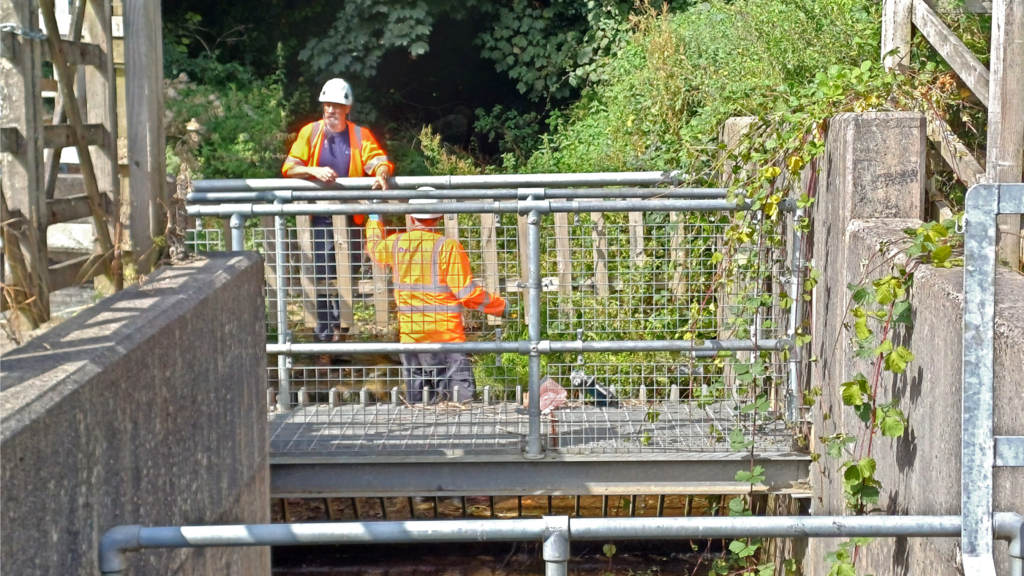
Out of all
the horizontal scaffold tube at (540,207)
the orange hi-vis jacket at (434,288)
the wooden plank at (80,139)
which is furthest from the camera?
the orange hi-vis jacket at (434,288)

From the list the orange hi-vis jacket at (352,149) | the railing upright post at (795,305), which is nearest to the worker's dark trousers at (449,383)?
the railing upright post at (795,305)

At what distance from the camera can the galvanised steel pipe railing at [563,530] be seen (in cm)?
243

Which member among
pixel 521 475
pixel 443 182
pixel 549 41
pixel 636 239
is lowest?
pixel 521 475

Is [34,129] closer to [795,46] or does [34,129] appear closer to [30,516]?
[30,516]

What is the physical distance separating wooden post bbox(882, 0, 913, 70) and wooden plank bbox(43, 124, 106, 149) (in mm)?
3999

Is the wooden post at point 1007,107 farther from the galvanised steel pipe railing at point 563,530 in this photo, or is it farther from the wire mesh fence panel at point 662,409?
the galvanised steel pipe railing at point 563,530

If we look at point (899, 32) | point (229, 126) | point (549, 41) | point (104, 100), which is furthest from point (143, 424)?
point (549, 41)

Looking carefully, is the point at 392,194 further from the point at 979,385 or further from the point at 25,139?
the point at 979,385

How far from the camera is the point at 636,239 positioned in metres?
5.98

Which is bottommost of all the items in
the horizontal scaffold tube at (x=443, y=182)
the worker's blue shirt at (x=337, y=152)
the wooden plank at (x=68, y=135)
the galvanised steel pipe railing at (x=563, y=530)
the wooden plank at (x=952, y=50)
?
the galvanised steel pipe railing at (x=563, y=530)

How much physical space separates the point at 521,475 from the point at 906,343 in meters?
2.46

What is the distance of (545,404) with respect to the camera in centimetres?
593

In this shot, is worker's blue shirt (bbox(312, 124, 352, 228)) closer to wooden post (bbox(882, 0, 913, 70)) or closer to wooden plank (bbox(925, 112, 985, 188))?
wooden post (bbox(882, 0, 913, 70))

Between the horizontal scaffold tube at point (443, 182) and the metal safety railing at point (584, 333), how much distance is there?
0.82m
